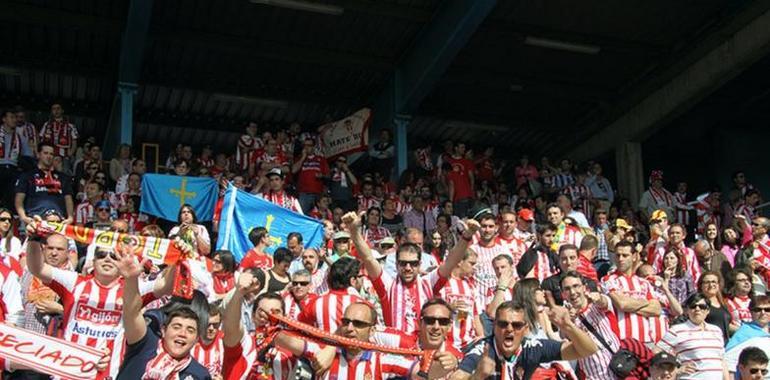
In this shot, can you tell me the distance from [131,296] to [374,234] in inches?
354

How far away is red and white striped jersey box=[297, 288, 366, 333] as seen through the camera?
7295mm

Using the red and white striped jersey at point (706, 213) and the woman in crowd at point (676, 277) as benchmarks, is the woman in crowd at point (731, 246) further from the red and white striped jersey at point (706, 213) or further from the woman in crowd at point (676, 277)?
the red and white striped jersey at point (706, 213)

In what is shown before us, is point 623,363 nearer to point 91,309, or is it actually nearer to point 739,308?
point 739,308

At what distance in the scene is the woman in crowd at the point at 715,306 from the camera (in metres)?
9.70

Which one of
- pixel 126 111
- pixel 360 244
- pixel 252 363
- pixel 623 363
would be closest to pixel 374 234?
pixel 126 111

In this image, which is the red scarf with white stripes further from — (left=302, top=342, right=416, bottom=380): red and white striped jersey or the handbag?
the handbag

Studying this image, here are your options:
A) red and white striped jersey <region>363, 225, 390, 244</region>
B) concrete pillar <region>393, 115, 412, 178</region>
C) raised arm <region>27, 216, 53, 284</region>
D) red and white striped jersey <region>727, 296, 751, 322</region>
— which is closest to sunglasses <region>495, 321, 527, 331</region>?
raised arm <region>27, 216, 53, 284</region>

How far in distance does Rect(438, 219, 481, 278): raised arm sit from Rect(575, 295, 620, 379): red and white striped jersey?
1179mm

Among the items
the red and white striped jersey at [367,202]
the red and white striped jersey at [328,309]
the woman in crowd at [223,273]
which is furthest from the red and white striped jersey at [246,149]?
the red and white striped jersey at [328,309]

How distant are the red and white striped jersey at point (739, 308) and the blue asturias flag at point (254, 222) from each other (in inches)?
230

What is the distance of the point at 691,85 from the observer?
19.5m

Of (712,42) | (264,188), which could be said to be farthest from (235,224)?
(712,42)

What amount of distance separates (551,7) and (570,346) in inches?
525

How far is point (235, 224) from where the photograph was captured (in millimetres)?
13562
